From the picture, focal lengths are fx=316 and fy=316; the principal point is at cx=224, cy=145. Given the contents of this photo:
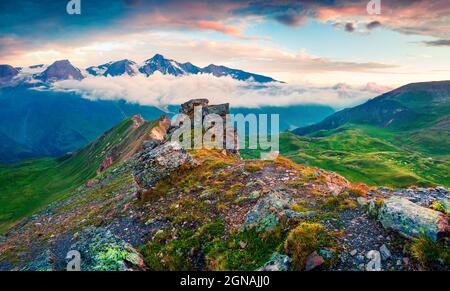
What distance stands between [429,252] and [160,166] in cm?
2461

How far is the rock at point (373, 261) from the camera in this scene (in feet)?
49.3

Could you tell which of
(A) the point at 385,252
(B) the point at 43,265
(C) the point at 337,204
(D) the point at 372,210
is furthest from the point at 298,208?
(B) the point at 43,265

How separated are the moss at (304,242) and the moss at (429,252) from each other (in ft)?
13.3

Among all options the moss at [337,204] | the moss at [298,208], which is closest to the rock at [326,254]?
the moss at [298,208]

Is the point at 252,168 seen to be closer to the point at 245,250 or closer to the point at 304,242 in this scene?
the point at 245,250

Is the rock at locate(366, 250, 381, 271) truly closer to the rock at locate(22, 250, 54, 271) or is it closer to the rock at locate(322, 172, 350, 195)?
the rock at locate(322, 172, 350, 195)

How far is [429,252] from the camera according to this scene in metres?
14.8

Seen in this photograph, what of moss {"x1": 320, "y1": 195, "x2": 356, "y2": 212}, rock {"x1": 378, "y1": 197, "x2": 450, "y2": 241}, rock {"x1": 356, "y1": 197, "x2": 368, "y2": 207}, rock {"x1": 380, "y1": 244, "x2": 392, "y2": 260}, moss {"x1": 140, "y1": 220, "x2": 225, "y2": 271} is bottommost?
moss {"x1": 140, "y1": 220, "x2": 225, "y2": 271}

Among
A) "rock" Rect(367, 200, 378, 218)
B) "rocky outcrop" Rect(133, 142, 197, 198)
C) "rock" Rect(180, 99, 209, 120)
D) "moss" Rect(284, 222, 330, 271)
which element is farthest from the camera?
"rock" Rect(180, 99, 209, 120)

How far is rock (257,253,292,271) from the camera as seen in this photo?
52.0 ft

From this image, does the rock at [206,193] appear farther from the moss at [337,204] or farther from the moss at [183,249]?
the moss at [337,204]

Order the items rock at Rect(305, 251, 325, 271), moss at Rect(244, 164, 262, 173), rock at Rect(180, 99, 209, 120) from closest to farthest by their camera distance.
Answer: rock at Rect(305, 251, 325, 271) < moss at Rect(244, 164, 262, 173) < rock at Rect(180, 99, 209, 120)

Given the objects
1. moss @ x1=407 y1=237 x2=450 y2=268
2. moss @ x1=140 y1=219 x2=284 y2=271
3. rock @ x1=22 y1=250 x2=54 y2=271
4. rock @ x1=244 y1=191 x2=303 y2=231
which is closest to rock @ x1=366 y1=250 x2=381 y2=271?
moss @ x1=407 y1=237 x2=450 y2=268

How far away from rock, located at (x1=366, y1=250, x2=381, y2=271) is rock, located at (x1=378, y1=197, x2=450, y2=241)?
6.99 feet
